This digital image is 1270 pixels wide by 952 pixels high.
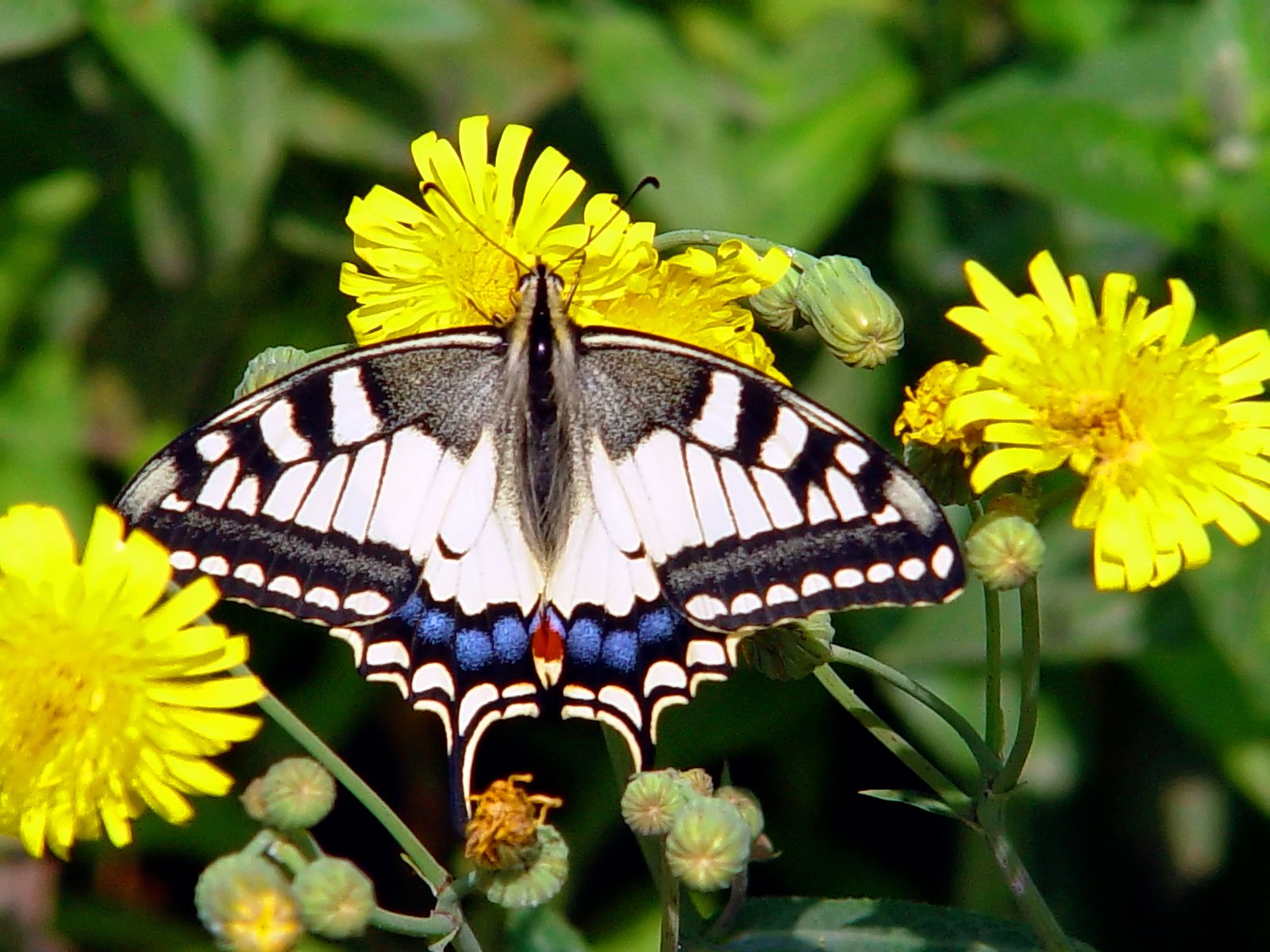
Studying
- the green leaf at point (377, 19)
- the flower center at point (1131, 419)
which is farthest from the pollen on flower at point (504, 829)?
the green leaf at point (377, 19)

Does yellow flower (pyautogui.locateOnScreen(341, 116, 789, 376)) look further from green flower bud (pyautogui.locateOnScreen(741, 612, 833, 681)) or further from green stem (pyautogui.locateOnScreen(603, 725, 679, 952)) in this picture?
green stem (pyautogui.locateOnScreen(603, 725, 679, 952))

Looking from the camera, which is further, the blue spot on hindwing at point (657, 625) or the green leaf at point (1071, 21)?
the green leaf at point (1071, 21)

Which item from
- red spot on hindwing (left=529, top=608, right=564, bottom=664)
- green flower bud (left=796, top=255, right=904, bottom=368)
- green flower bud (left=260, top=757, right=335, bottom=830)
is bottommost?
green flower bud (left=260, top=757, right=335, bottom=830)

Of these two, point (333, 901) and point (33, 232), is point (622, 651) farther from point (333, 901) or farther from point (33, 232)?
point (33, 232)

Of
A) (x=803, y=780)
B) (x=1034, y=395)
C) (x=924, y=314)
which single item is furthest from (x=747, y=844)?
(x=924, y=314)

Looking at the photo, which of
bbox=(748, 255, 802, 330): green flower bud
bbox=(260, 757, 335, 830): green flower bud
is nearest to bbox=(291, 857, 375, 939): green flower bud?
bbox=(260, 757, 335, 830): green flower bud

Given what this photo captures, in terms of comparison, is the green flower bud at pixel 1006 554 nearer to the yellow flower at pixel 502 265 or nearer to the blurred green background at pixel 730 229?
the yellow flower at pixel 502 265

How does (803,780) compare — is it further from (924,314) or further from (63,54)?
(63,54)
